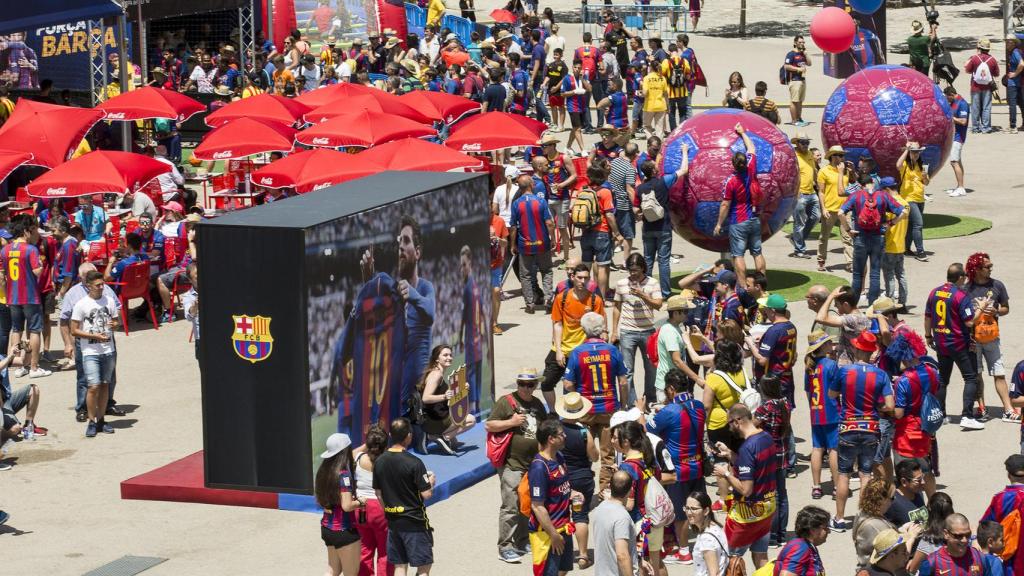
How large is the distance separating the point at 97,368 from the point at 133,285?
398 cm

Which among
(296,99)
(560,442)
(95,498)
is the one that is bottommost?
(95,498)

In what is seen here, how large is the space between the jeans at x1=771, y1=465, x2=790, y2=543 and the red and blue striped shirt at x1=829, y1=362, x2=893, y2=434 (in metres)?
0.82

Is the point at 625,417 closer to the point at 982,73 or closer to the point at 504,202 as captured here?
the point at 504,202

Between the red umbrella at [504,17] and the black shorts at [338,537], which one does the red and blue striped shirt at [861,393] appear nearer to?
the black shorts at [338,537]

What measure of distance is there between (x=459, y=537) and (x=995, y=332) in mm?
5515

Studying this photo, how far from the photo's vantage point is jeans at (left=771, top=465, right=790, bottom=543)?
11.8 meters

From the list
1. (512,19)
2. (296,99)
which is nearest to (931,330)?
(296,99)

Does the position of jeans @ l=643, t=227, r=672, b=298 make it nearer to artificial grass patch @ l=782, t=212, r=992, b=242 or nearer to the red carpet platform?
artificial grass patch @ l=782, t=212, r=992, b=242

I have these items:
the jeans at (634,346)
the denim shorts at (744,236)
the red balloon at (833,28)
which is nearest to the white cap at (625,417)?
the jeans at (634,346)

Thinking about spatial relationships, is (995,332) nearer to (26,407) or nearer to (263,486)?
(263,486)

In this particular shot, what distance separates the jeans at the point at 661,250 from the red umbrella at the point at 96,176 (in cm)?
642

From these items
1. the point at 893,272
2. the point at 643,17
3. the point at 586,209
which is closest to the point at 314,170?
the point at 586,209

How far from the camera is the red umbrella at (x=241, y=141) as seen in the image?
22547mm

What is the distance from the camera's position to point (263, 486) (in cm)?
1283
